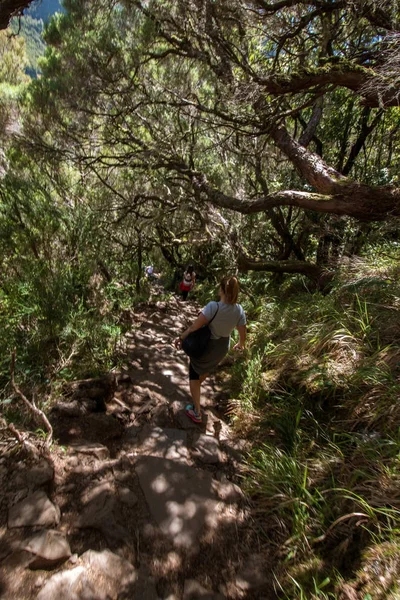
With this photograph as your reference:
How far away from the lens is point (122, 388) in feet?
12.6

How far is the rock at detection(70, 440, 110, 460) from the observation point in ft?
8.19

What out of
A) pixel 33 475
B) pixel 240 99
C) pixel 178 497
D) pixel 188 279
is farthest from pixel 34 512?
pixel 188 279

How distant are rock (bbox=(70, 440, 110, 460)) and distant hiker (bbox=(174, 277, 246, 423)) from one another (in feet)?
3.67

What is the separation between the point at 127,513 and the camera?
7.01 ft

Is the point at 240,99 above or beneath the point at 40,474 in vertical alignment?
above

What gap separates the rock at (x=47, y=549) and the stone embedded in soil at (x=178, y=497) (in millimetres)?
690

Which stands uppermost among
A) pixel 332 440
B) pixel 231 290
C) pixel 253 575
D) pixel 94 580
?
pixel 231 290

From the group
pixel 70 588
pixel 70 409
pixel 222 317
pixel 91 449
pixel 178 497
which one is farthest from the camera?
pixel 222 317

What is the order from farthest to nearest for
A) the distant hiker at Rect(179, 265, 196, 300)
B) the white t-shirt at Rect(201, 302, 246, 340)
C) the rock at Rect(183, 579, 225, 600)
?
the distant hiker at Rect(179, 265, 196, 300) → the white t-shirt at Rect(201, 302, 246, 340) → the rock at Rect(183, 579, 225, 600)

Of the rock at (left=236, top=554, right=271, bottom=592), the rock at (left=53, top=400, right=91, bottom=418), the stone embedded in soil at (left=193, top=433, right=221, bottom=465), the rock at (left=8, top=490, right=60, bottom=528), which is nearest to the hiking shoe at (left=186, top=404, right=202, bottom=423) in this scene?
the stone embedded in soil at (left=193, top=433, right=221, bottom=465)

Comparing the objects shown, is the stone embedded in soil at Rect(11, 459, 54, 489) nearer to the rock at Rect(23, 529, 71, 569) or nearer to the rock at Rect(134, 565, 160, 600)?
the rock at Rect(23, 529, 71, 569)

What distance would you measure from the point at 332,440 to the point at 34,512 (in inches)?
95.4

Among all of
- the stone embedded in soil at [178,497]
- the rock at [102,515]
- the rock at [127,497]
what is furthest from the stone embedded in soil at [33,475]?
the stone embedded in soil at [178,497]

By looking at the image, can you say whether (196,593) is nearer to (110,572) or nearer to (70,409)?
(110,572)
